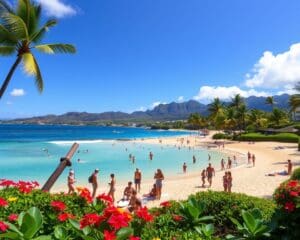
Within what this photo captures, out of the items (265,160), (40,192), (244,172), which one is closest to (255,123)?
(265,160)

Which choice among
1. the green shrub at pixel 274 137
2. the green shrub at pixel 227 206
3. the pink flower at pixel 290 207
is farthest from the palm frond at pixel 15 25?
the green shrub at pixel 274 137

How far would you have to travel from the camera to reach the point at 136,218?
438cm

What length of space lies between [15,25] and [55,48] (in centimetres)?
225

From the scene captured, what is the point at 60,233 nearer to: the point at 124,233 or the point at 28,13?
the point at 124,233

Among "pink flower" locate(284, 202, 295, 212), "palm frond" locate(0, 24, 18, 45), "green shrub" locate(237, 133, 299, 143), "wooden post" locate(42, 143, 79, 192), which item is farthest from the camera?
"green shrub" locate(237, 133, 299, 143)

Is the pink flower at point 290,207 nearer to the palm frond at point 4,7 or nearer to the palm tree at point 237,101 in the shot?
the palm frond at point 4,7

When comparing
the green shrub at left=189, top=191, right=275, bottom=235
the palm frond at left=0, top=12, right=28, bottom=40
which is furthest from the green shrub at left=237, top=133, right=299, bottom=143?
the green shrub at left=189, top=191, right=275, bottom=235

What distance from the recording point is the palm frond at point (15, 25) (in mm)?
12242

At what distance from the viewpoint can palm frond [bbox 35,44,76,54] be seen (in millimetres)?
13844

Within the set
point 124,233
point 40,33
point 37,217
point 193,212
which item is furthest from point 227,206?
point 40,33

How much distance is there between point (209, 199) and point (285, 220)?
2.91 m

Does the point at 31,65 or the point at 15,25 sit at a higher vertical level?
the point at 15,25

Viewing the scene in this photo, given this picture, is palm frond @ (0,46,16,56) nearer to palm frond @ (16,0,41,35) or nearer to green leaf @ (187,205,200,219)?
palm frond @ (16,0,41,35)

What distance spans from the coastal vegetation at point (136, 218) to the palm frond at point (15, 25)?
7.65 metres
